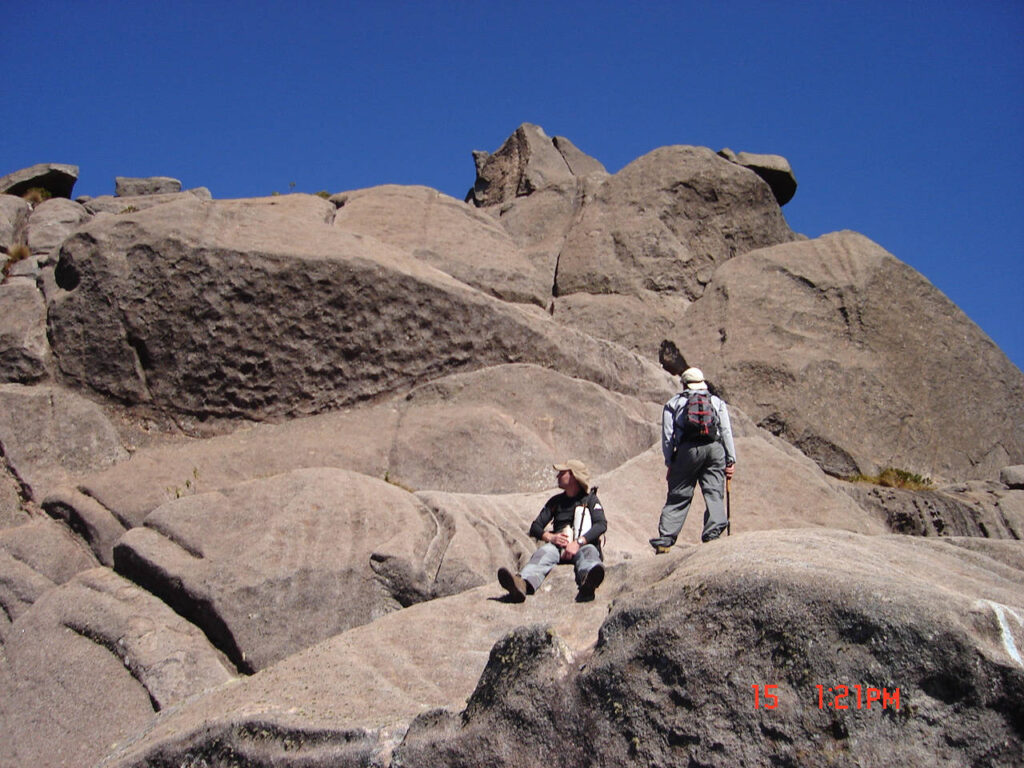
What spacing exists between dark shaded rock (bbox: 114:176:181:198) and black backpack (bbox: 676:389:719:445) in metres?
17.8

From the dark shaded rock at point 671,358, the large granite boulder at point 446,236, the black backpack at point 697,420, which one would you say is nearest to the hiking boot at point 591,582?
the black backpack at point 697,420

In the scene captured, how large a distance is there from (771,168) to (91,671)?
1878 centimetres

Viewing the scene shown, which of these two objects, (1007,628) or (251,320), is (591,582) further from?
(251,320)

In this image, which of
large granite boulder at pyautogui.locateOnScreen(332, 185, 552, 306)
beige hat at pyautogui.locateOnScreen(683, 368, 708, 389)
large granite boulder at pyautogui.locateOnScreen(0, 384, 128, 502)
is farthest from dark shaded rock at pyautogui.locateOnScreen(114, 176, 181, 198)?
beige hat at pyautogui.locateOnScreen(683, 368, 708, 389)

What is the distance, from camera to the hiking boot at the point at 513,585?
784cm

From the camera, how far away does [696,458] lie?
964 cm

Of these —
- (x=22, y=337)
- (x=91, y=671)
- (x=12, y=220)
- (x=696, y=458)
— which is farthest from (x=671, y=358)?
(x=12, y=220)

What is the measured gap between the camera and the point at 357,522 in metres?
10.2

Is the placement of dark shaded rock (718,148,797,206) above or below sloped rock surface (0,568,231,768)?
above

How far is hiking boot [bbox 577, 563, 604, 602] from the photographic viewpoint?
24.2 ft

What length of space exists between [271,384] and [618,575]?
322 inches

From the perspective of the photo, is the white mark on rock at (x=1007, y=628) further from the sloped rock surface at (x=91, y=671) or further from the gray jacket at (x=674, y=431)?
the sloped rock surface at (x=91, y=671)

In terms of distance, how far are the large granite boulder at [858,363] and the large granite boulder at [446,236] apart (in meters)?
3.24

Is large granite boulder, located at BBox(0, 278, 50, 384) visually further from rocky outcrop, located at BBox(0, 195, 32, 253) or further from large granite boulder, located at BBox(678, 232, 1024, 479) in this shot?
large granite boulder, located at BBox(678, 232, 1024, 479)
